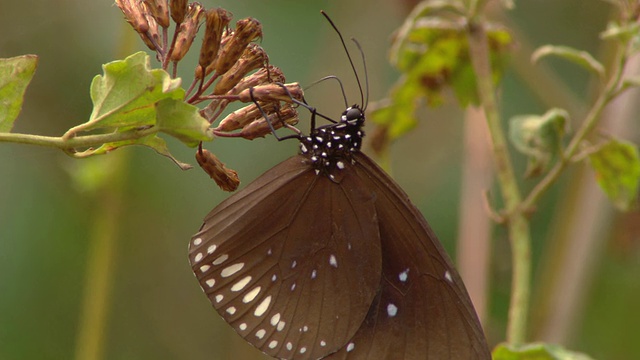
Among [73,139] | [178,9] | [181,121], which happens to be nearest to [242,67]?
[178,9]

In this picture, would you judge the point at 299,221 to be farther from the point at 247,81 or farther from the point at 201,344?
the point at 201,344

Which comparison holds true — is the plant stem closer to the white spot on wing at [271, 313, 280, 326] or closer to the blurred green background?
the white spot on wing at [271, 313, 280, 326]

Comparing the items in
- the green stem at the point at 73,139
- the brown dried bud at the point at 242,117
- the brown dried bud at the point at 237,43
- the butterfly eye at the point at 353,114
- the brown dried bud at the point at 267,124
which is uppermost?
the brown dried bud at the point at 237,43

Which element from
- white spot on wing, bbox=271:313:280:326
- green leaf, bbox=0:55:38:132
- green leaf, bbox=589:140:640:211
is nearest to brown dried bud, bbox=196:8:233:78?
green leaf, bbox=0:55:38:132

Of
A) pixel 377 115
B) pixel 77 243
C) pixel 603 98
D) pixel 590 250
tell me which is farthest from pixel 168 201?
pixel 603 98

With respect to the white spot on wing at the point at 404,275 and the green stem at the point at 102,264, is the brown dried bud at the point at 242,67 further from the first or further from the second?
the green stem at the point at 102,264

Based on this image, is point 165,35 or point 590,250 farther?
point 590,250

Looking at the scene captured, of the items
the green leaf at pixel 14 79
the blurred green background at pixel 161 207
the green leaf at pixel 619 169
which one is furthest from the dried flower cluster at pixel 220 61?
the blurred green background at pixel 161 207
